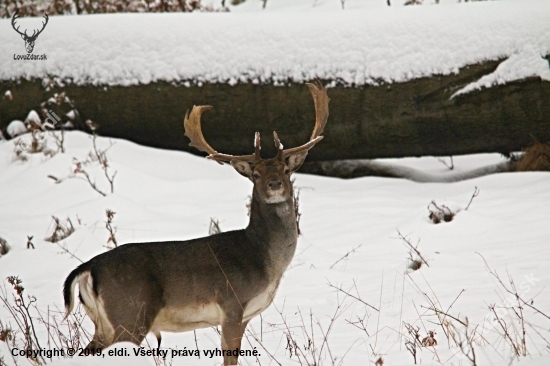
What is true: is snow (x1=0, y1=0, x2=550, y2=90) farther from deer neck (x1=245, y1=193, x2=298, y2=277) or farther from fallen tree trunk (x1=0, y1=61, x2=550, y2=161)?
deer neck (x1=245, y1=193, x2=298, y2=277)

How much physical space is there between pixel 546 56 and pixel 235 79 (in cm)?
305

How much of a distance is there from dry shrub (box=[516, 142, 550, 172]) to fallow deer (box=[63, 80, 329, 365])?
11.9 feet

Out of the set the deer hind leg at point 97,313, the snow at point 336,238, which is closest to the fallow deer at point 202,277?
the deer hind leg at point 97,313

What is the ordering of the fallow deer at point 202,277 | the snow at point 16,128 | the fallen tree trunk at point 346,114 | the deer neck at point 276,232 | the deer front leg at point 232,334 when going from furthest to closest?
the snow at point 16,128, the fallen tree trunk at point 346,114, the deer neck at point 276,232, the deer front leg at point 232,334, the fallow deer at point 202,277

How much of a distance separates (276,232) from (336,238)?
2280 millimetres

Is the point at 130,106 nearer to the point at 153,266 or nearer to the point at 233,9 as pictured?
the point at 153,266

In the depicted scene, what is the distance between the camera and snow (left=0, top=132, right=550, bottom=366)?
473 cm

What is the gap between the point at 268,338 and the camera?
195 inches

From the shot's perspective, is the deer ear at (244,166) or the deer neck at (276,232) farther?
the deer ear at (244,166)

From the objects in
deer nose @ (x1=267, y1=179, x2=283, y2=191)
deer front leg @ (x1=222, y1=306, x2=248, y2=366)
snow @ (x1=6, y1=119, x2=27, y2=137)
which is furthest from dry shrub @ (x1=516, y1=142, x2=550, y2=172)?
snow @ (x1=6, y1=119, x2=27, y2=137)

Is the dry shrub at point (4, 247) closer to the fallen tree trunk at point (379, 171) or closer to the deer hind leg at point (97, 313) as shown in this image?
the deer hind leg at point (97, 313)

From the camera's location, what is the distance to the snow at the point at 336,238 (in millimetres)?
4730

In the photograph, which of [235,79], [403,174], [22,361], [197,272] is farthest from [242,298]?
[403,174]

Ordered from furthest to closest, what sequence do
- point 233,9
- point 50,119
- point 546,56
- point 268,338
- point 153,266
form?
point 233,9, point 50,119, point 546,56, point 268,338, point 153,266
